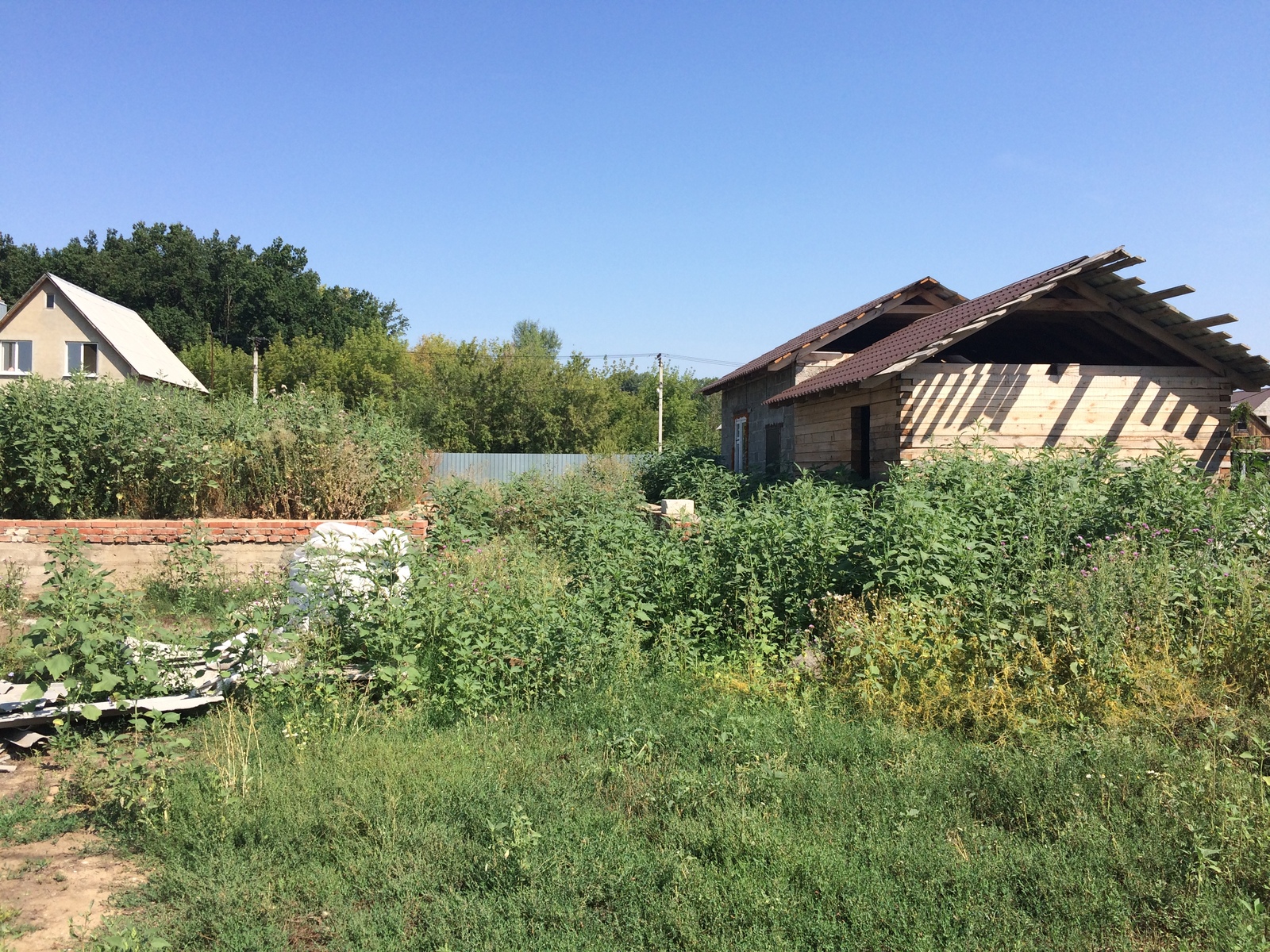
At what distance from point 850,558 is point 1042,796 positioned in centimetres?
260

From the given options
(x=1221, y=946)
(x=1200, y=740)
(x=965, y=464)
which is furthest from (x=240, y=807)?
(x=965, y=464)

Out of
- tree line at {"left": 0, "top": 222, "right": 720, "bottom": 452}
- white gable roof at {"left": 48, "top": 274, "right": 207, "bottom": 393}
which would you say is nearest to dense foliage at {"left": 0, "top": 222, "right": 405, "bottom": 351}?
tree line at {"left": 0, "top": 222, "right": 720, "bottom": 452}

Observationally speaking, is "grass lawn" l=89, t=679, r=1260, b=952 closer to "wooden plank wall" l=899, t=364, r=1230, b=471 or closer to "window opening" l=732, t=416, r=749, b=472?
"wooden plank wall" l=899, t=364, r=1230, b=471

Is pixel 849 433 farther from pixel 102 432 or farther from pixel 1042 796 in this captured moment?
pixel 102 432

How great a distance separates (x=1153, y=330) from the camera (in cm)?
1148

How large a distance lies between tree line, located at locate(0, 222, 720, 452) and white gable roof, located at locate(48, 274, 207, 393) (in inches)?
171

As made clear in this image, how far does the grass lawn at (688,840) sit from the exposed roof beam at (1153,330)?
9.18 meters

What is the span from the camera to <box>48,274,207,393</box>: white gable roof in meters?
31.8

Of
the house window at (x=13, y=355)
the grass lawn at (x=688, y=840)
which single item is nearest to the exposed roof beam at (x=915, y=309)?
the grass lawn at (x=688, y=840)

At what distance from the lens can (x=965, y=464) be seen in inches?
342

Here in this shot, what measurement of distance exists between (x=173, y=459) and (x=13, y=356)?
99.1ft

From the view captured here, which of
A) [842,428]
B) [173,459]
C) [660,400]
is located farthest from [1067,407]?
[660,400]

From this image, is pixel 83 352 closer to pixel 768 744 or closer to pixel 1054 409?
pixel 1054 409

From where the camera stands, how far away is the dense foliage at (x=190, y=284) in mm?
51594
